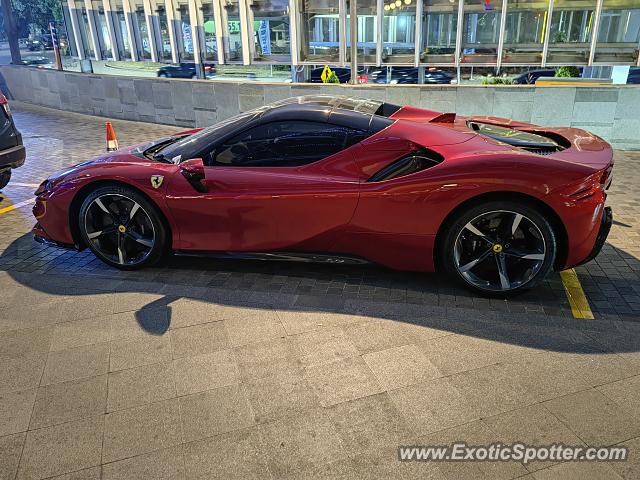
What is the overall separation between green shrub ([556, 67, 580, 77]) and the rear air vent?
998cm

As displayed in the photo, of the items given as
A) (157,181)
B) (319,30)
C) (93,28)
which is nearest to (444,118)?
(157,181)

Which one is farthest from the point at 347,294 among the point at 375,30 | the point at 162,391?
the point at 375,30

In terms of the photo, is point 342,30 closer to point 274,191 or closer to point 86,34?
point 274,191

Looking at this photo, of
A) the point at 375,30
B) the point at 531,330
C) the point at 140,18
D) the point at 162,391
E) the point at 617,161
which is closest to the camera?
the point at 162,391

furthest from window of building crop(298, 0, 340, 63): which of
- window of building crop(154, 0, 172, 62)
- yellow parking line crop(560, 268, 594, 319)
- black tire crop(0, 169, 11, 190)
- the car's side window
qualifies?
yellow parking line crop(560, 268, 594, 319)

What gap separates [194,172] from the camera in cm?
396

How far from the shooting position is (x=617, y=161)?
304 inches

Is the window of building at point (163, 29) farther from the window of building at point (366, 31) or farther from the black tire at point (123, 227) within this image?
the black tire at point (123, 227)

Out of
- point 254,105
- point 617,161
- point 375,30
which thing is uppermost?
point 375,30

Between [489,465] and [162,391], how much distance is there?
1.75m

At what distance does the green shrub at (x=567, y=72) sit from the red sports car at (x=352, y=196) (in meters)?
8.82

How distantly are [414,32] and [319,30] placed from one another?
251 centimetres

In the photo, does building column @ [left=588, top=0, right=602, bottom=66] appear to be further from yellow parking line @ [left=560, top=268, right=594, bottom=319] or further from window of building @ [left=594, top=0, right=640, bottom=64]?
yellow parking line @ [left=560, top=268, right=594, bottom=319]

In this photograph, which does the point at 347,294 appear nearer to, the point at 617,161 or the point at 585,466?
the point at 585,466
